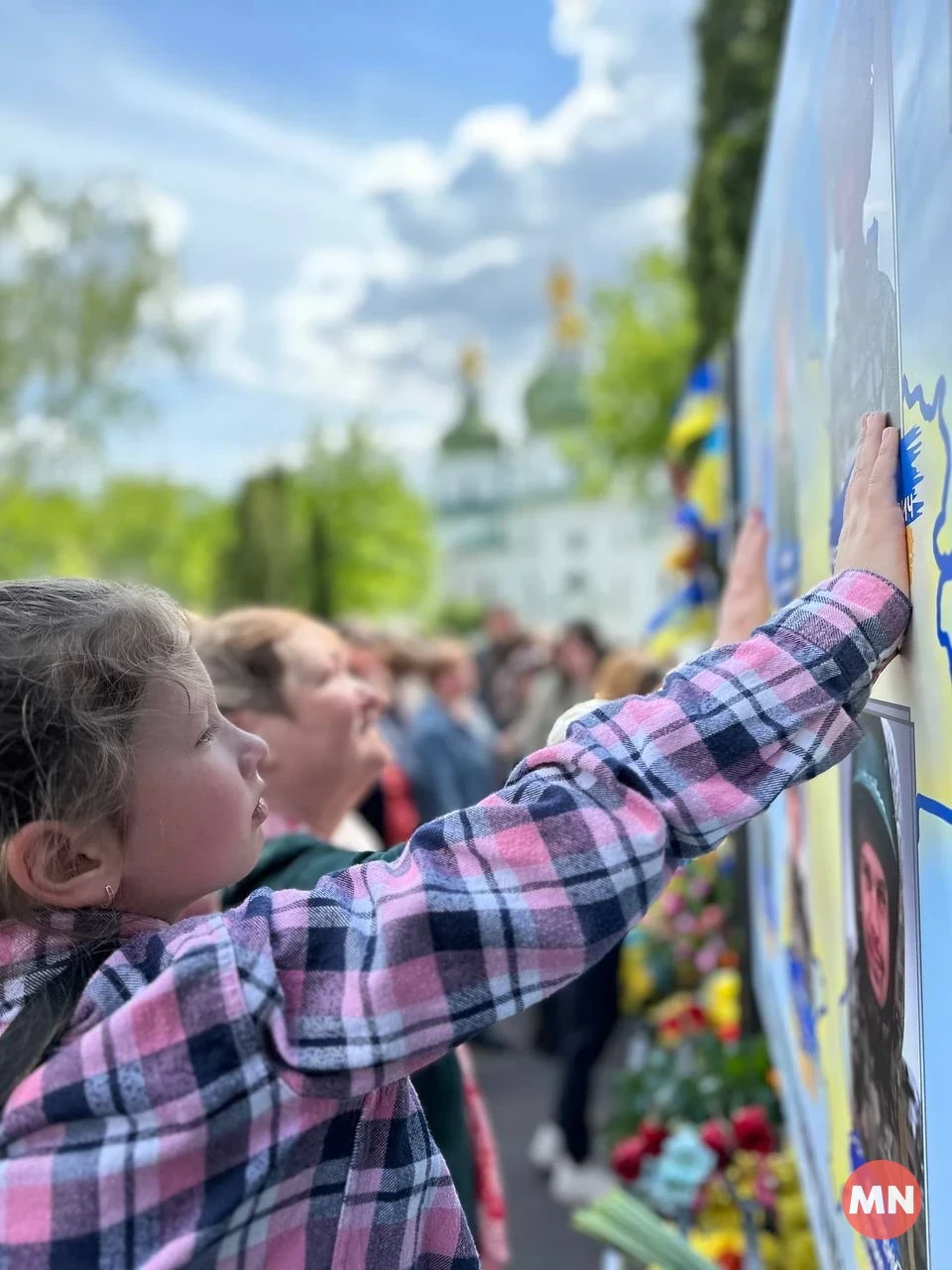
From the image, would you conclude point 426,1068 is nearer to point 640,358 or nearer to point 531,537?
point 640,358

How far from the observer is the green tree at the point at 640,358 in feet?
63.1

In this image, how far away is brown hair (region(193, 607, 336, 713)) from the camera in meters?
1.91

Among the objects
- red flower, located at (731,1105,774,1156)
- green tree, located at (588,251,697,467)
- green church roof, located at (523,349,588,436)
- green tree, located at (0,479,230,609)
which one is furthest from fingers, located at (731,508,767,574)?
green church roof, located at (523,349,588,436)

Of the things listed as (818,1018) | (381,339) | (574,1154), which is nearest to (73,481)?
(574,1154)

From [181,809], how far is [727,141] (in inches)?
387

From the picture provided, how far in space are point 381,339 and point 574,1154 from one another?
368 feet

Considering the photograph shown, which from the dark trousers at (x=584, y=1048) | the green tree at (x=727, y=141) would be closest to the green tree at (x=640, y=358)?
the green tree at (x=727, y=141)

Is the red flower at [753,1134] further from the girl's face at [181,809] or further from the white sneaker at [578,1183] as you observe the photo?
the girl's face at [181,809]

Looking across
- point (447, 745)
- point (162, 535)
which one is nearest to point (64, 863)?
point (447, 745)

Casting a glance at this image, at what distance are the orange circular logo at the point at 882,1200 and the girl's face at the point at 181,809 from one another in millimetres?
662

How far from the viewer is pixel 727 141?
965cm

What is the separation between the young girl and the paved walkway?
319cm

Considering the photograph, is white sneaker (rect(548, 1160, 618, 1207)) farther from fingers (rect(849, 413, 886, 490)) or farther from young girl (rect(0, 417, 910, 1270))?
fingers (rect(849, 413, 886, 490))

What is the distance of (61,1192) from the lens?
865 millimetres
